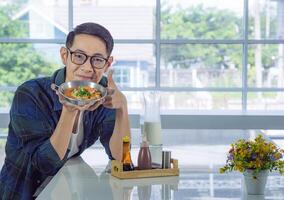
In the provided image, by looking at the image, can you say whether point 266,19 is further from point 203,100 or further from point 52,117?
point 52,117

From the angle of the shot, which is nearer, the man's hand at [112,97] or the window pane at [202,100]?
the man's hand at [112,97]

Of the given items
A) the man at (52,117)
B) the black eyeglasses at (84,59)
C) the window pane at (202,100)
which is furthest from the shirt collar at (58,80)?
the window pane at (202,100)

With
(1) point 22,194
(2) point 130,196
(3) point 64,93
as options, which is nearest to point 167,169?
(2) point 130,196

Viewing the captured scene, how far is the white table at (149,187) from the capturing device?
1.65 metres

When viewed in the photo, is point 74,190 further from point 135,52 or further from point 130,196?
point 135,52

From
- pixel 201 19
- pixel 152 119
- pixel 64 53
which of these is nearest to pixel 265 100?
pixel 201 19

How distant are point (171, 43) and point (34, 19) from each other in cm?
181

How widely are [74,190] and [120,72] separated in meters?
5.58

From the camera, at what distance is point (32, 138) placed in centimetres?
201

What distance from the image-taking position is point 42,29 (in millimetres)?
7250

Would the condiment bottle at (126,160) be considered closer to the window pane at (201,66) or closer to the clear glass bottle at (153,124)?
the clear glass bottle at (153,124)

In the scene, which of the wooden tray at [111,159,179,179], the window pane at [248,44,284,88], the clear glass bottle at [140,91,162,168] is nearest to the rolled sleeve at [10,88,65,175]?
the wooden tray at [111,159,179,179]

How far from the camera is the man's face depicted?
2.08 m

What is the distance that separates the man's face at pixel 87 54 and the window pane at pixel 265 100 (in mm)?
5164
